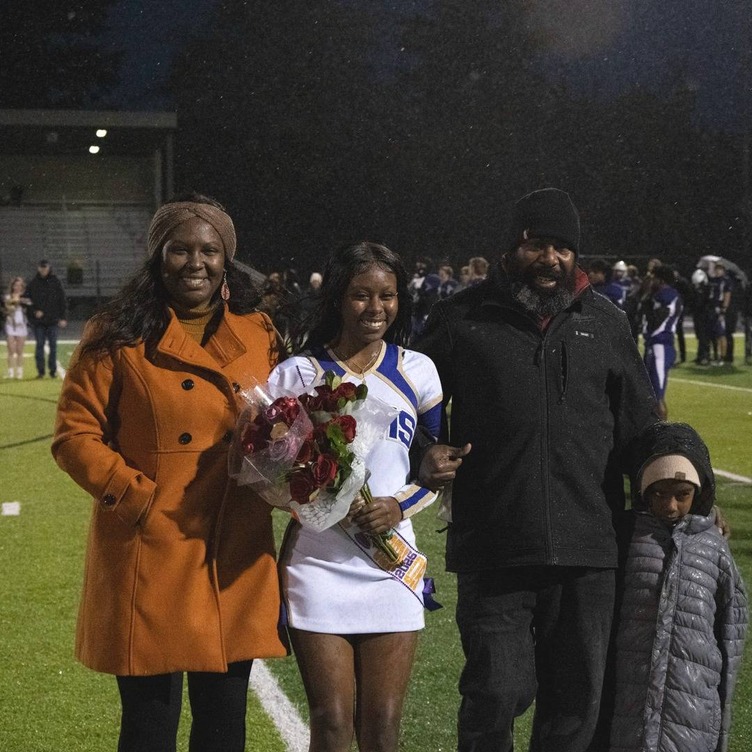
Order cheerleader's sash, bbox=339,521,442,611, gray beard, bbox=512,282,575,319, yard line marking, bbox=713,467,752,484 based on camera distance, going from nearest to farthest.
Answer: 1. cheerleader's sash, bbox=339,521,442,611
2. gray beard, bbox=512,282,575,319
3. yard line marking, bbox=713,467,752,484

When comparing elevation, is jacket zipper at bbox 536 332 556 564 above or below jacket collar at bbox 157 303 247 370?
below

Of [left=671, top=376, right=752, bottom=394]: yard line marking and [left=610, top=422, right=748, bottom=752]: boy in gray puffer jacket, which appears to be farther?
[left=671, top=376, right=752, bottom=394]: yard line marking

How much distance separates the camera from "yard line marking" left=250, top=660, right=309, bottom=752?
439 cm

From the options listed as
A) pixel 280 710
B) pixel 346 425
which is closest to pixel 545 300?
pixel 346 425

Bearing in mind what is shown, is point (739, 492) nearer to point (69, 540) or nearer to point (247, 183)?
→ point (69, 540)

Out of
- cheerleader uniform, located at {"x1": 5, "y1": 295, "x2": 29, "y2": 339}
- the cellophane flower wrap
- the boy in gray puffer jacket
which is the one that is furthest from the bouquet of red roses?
cheerleader uniform, located at {"x1": 5, "y1": 295, "x2": 29, "y2": 339}

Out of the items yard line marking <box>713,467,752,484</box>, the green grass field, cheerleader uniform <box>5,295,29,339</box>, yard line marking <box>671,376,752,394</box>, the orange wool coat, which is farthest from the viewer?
cheerleader uniform <box>5,295,29,339</box>

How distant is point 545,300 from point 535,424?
334 millimetres

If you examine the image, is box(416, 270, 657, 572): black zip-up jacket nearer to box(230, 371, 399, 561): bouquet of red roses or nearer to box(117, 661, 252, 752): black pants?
box(230, 371, 399, 561): bouquet of red roses

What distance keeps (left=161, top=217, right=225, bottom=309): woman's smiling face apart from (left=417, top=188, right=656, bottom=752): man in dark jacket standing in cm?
67

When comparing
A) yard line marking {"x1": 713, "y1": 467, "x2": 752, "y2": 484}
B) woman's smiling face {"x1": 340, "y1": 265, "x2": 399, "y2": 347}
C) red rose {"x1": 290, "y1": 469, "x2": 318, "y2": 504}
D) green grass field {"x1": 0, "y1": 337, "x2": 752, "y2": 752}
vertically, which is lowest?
green grass field {"x1": 0, "y1": 337, "x2": 752, "y2": 752}

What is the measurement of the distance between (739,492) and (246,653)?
7292mm

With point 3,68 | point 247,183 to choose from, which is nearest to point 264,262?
point 247,183

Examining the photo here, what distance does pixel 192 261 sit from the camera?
10.1ft
